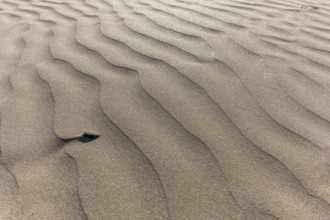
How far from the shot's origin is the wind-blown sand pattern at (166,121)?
1074 millimetres

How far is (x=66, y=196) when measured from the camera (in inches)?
42.8

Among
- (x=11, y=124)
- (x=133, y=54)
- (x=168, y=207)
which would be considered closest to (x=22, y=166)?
(x=11, y=124)

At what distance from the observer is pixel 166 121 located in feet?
4.68

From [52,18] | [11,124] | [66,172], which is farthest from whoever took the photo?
[52,18]

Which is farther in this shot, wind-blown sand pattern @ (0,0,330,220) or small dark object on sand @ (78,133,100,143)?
small dark object on sand @ (78,133,100,143)

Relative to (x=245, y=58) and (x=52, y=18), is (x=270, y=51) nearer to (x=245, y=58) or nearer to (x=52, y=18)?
(x=245, y=58)

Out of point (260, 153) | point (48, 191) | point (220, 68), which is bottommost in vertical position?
point (48, 191)

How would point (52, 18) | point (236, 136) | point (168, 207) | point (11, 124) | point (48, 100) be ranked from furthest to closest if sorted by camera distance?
point (52, 18)
point (48, 100)
point (11, 124)
point (236, 136)
point (168, 207)

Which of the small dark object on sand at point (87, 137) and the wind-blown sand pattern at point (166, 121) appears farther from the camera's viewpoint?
the small dark object on sand at point (87, 137)

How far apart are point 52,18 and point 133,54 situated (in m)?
1.18

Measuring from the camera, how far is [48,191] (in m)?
1.11

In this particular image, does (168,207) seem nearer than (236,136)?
Yes

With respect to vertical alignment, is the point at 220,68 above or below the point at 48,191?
above

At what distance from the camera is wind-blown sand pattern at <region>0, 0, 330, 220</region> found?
1074mm
